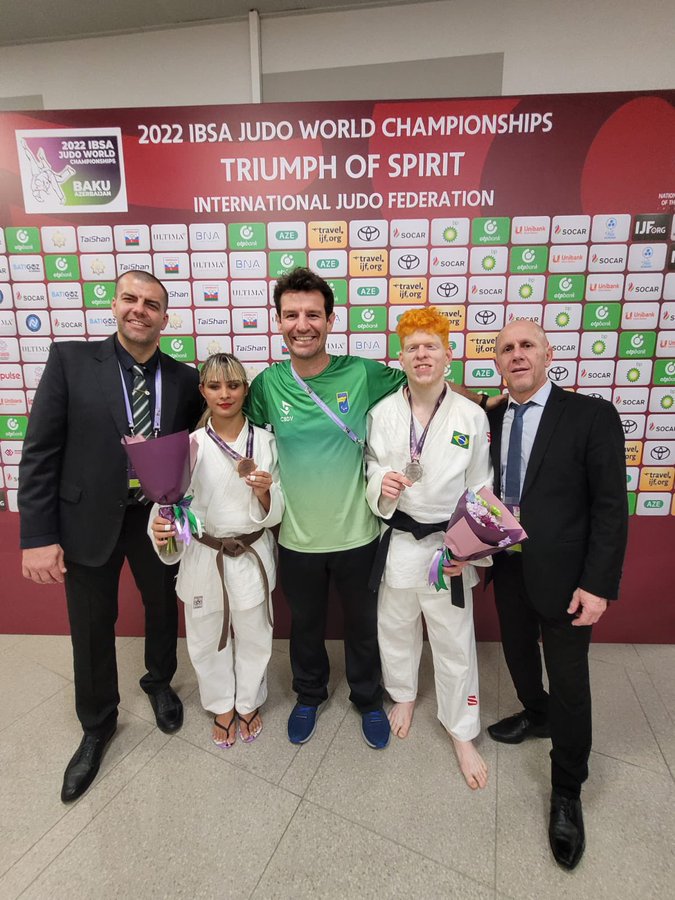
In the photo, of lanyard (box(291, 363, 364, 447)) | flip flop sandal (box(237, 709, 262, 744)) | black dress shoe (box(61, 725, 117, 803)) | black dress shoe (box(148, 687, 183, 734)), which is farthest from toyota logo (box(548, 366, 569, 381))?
black dress shoe (box(61, 725, 117, 803))

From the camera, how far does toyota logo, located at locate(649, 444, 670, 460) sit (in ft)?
7.86

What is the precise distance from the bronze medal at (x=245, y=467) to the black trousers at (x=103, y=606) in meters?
0.47

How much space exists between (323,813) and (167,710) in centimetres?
84

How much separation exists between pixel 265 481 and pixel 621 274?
202cm

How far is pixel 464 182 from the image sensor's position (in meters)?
2.15

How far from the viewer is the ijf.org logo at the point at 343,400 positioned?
5.76 ft

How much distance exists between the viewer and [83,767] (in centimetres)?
176

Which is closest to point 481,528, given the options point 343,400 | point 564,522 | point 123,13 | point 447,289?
point 564,522

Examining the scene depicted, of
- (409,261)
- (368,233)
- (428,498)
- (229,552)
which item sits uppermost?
(368,233)

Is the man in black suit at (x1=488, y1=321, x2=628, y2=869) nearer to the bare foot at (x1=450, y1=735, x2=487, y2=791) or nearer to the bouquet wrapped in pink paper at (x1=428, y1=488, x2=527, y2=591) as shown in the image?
the bouquet wrapped in pink paper at (x1=428, y1=488, x2=527, y2=591)


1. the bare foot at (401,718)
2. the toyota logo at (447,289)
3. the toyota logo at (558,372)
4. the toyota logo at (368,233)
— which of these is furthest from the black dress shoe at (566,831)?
the toyota logo at (368,233)

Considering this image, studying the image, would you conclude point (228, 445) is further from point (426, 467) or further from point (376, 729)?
point (376, 729)

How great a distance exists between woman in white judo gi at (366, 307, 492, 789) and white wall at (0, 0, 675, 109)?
2.13 m

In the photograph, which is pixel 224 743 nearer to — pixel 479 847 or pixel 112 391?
pixel 479 847
